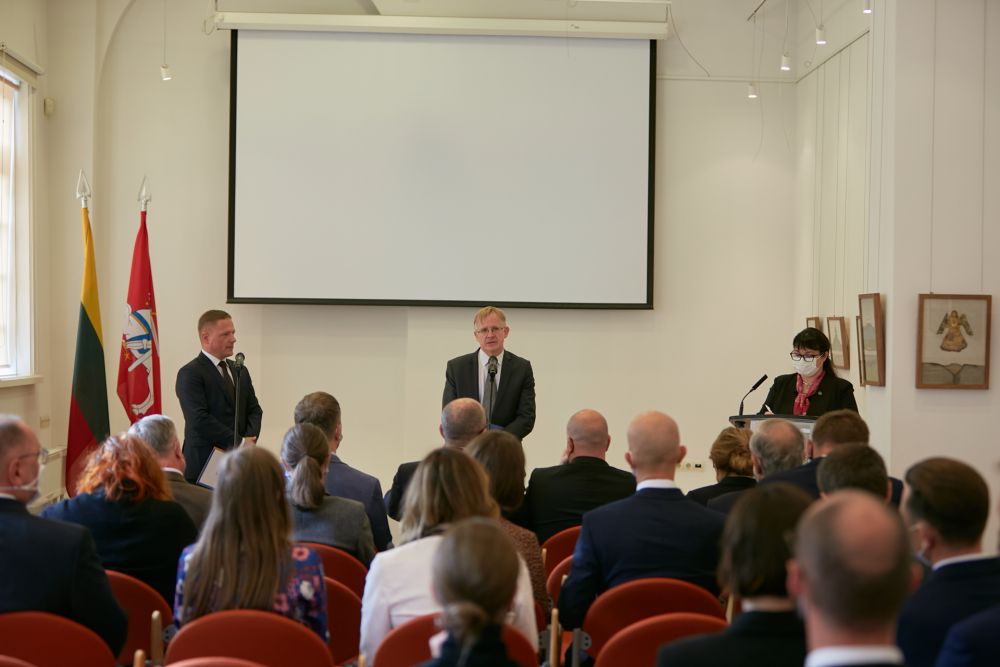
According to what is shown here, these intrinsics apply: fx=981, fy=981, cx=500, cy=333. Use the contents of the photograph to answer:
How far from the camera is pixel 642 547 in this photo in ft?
9.63

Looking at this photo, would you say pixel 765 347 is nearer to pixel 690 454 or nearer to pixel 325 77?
pixel 690 454

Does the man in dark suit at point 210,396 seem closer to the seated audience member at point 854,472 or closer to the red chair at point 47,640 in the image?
the red chair at point 47,640

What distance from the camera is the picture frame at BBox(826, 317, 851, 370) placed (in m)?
6.93

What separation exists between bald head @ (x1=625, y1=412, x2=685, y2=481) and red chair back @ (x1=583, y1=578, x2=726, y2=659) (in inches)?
20.8

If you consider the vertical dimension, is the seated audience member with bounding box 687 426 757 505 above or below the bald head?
below

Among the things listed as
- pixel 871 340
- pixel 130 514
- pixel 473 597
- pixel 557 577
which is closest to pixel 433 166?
pixel 871 340

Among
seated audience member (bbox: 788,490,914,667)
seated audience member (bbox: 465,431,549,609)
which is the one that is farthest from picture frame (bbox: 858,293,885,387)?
seated audience member (bbox: 788,490,914,667)

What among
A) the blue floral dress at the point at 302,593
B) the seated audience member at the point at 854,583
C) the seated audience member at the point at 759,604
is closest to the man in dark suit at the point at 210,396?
the blue floral dress at the point at 302,593

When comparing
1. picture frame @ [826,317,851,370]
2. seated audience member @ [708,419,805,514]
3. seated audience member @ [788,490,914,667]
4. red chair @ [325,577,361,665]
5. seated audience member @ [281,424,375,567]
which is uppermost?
picture frame @ [826,317,851,370]

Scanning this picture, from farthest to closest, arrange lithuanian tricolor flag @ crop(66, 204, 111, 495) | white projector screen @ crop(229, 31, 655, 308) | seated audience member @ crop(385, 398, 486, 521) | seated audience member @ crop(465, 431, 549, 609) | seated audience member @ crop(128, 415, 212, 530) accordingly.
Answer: white projector screen @ crop(229, 31, 655, 308) → lithuanian tricolor flag @ crop(66, 204, 111, 495) → seated audience member @ crop(385, 398, 486, 521) → seated audience member @ crop(128, 415, 212, 530) → seated audience member @ crop(465, 431, 549, 609)

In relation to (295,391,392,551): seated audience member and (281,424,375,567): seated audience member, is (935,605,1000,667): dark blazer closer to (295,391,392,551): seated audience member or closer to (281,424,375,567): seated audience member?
(281,424,375,567): seated audience member

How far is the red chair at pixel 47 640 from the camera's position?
7.66ft

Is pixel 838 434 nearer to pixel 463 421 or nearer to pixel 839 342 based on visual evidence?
pixel 463 421

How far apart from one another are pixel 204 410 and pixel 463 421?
208 cm
